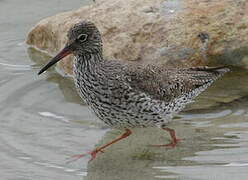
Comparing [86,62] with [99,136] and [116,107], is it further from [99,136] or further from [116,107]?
[99,136]

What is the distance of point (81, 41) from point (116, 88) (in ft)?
2.44

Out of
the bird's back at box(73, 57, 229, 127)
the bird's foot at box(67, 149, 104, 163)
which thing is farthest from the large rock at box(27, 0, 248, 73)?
the bird's foot at box(67, 149, 104, 163)

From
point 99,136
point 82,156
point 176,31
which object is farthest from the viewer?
point 176,31

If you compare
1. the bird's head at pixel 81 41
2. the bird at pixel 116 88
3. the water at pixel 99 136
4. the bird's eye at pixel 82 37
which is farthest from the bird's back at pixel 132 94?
the water at pixel 99 136

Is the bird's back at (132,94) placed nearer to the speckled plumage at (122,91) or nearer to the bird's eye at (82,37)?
the speckled plumage at (122,91)

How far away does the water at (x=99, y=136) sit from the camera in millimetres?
8312

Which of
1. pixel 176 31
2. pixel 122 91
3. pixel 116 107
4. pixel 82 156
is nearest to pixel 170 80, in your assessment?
pixel 122 91

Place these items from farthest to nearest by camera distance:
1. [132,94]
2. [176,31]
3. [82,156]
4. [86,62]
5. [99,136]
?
[176,31], [99,136], [82,156], [86,62], [132,94]

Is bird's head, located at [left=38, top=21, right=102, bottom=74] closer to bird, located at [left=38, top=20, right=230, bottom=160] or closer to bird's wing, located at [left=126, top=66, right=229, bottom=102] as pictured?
bird, located at [left=38, top=20, right=230, bottom=160]

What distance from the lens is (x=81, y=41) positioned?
857 cm

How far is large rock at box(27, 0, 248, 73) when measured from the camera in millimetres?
10469

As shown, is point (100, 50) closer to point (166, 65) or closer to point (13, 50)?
point (166, 65)

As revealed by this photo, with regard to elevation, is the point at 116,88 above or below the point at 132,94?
above

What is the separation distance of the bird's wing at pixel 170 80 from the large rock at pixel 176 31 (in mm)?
759
